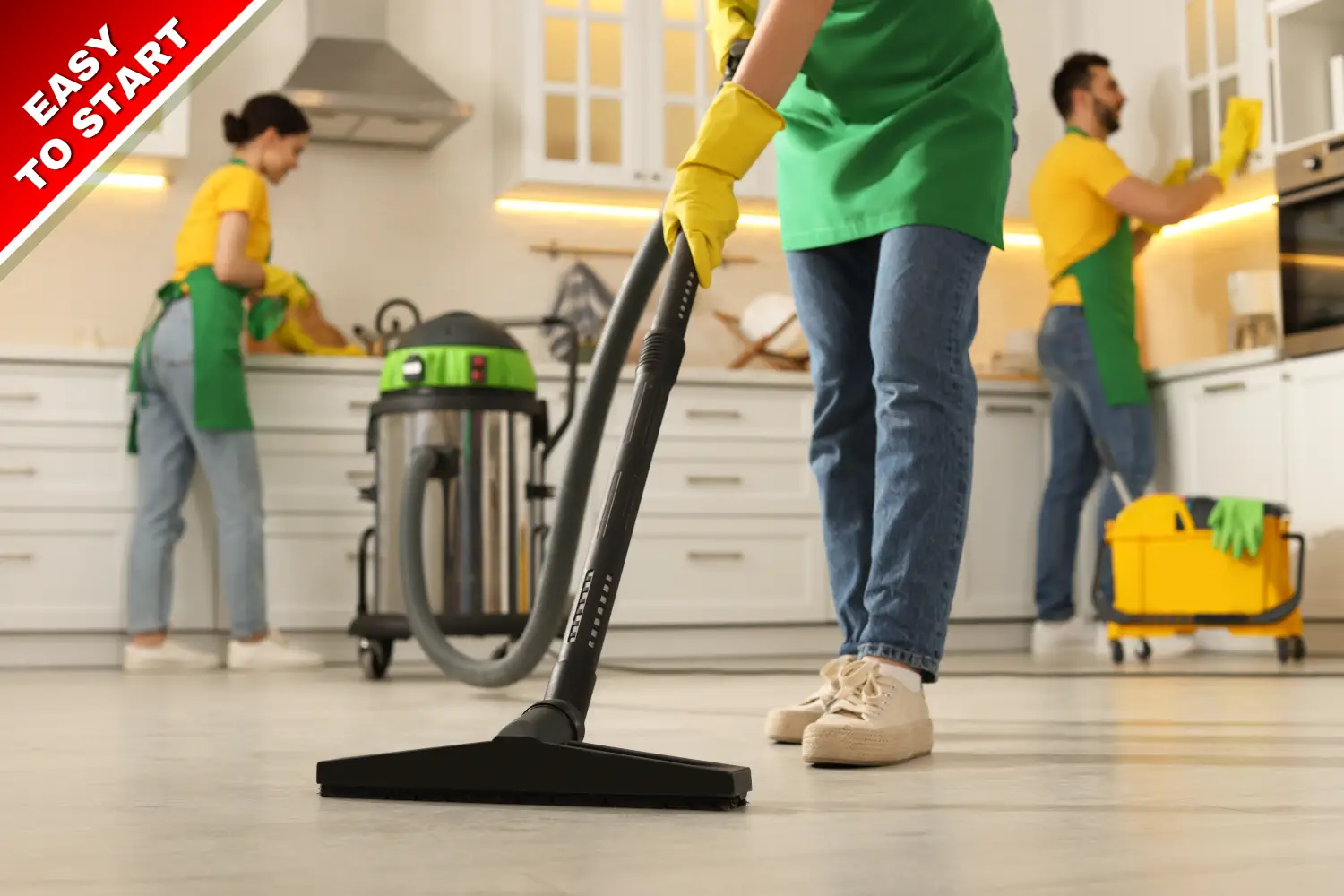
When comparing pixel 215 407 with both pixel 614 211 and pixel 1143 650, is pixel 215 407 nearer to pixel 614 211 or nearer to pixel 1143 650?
pixel 614 211

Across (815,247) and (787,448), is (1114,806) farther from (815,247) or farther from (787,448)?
(787,448)

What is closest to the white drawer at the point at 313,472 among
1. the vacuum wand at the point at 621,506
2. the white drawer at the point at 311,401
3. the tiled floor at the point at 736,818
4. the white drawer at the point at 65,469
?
the white drawer at the point at 311,401

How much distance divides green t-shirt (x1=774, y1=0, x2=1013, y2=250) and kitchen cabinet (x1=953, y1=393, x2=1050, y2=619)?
3.12 m

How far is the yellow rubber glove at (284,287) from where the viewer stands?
13.6ft

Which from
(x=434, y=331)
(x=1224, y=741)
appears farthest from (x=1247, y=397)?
(x=1224, y=741)

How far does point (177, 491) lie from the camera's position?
13.4 ft

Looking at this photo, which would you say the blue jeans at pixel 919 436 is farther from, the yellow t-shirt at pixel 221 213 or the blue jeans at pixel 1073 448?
the blue jeans at pixel 1073 448

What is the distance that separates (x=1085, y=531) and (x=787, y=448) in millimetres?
1042

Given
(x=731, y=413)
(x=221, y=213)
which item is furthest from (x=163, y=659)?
(x=731, y=413)

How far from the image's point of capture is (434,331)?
3443 mm

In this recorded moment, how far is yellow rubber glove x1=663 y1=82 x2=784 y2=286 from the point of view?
1478 mm

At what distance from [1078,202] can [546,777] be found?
12.0ft

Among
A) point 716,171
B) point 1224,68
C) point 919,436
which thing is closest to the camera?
point 716,171

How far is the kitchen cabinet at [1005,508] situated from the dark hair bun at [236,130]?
228cm
